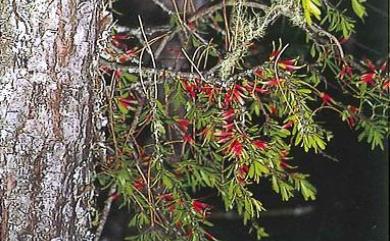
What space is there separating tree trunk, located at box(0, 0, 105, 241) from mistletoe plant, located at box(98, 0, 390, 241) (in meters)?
0.18

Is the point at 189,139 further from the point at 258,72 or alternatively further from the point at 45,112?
the point at 45,112

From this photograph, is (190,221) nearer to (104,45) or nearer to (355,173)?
(104,45)

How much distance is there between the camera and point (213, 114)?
133 cm

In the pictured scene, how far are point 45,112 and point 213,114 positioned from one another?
0.38 meters

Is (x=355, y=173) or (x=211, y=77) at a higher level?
(x=211, y=77)

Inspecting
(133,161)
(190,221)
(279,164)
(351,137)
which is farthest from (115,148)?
(351,137)

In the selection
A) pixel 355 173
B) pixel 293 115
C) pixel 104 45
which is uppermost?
pixel 104 45

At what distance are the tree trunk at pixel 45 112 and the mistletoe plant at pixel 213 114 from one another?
0.18 meters

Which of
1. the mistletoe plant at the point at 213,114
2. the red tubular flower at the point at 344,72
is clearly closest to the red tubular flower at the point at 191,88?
the mistletoe plant at the point at 213,114

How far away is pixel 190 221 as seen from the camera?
1.30m

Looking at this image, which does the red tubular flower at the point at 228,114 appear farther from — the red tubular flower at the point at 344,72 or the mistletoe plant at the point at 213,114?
the red tubular flower at the point at 344,72

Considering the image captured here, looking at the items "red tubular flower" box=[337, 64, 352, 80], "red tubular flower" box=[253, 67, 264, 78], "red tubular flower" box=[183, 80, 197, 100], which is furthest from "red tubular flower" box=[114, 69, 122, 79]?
"red tubular flower" box=[337, 64, 352, 80]

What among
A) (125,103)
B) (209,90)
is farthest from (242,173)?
(125,103)

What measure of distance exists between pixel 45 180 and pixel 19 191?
42 millimetres
